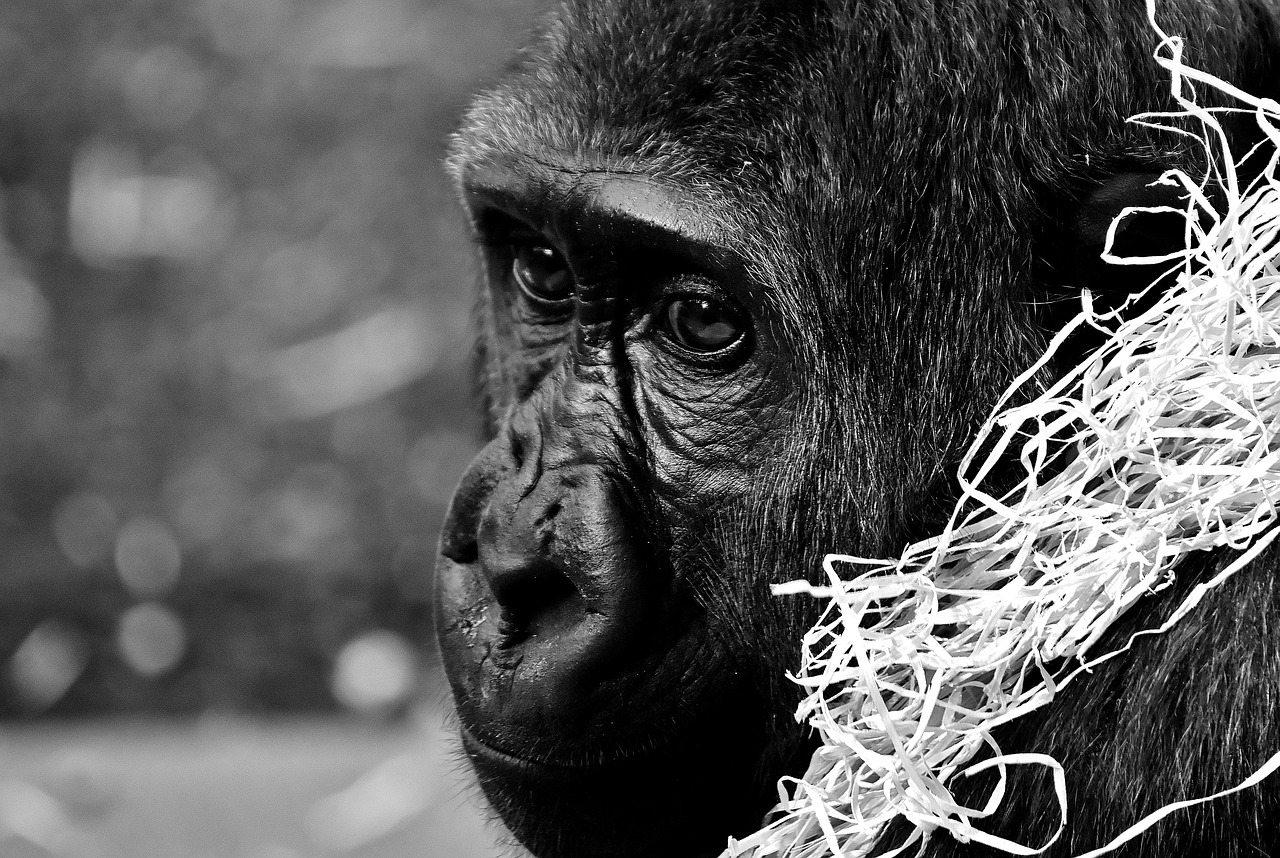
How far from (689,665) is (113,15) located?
4.83m

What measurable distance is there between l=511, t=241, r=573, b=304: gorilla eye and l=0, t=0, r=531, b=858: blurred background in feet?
8.00

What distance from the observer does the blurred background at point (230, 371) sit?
5207 mm

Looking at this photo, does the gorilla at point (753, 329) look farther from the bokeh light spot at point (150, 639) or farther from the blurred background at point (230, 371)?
the bokeh light spot at point (150, 639)

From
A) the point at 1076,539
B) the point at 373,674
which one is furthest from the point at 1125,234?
the point at 373,674

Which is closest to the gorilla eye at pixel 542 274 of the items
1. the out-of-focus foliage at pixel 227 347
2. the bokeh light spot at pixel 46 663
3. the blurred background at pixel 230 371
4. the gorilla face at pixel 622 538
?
the gorilla face at pixel 622 538

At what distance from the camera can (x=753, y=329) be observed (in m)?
2.09

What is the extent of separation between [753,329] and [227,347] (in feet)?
13.0

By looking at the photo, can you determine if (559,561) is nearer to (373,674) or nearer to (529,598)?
(529,598)

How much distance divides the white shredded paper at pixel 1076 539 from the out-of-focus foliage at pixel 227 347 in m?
3.49

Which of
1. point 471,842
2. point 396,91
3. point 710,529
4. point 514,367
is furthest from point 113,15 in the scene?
point 710,529

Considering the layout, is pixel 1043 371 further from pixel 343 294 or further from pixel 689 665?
pixel 343 294

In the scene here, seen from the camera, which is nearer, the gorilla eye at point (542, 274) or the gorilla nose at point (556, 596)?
the gorilla nose at point (556, 596)

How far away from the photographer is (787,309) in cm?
202

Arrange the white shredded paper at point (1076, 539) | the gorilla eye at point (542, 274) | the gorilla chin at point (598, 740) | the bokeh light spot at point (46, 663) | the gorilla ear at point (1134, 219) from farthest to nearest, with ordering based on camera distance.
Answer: the bokeh light spot at point (46, 663) < the gorilla eye at point (542, 274) < the gorilla chin at point (598, 740) < the gorilla ear at point (1134, 219) < the white shredded paper at point (1076, 539)
